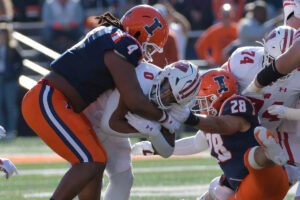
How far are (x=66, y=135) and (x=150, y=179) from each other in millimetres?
3002

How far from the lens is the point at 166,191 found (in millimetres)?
6648

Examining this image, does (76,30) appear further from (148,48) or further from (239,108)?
(239,108)

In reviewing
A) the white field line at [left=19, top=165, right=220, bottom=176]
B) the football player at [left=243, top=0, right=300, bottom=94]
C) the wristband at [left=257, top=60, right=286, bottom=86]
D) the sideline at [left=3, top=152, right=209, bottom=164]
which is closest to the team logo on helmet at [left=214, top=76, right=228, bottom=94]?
the football player at [left=243, top=0, right=300, bottom=94]

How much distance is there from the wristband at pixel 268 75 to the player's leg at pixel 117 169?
0.99m

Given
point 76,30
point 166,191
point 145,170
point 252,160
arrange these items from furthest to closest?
1. point 76,30
2. point 145,170
3. point 166,191
4. point 252,160

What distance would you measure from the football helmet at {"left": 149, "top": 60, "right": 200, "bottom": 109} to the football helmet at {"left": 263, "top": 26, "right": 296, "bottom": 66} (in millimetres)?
554

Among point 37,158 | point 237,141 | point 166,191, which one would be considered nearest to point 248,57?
point 237,141

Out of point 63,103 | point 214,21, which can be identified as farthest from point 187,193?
point 214,21

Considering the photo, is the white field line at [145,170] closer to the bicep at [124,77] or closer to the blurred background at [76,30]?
the blurred background at [76,30]

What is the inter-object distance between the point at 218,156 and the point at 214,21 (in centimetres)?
891

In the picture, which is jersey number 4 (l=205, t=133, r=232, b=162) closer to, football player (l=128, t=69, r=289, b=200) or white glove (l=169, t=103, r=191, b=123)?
football player (l=128, t=69, r=289, b=200)

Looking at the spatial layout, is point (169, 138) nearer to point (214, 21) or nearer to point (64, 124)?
point (64, 124)

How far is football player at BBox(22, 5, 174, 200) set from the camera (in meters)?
4.54

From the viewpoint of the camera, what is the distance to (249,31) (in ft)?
35.8
